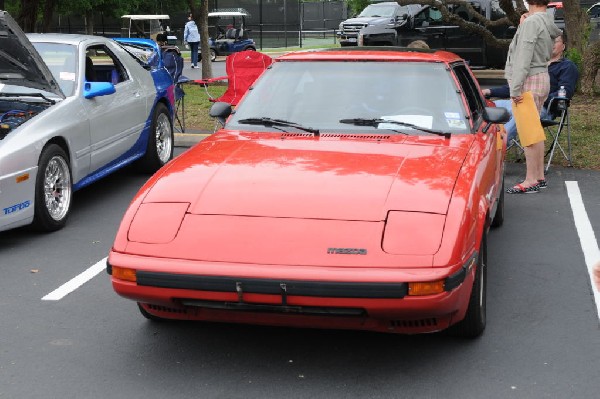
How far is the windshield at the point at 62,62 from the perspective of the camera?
7809mm

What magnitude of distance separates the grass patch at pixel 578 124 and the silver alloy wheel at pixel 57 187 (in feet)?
17.3

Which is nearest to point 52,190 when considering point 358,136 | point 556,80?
point 358,136

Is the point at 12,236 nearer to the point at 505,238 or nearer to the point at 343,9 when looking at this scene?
the point at 505,238

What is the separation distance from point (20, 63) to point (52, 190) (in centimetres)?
118

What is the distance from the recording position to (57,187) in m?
7.23

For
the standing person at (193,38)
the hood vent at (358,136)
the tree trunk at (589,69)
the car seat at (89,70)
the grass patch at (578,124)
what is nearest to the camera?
the hood vent at (358,136)

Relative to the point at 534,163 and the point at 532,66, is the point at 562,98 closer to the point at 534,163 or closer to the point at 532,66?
the point at 532,66

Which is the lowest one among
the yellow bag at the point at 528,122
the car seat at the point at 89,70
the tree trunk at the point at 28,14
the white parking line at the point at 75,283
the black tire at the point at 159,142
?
the white parking line at the point at 75,283

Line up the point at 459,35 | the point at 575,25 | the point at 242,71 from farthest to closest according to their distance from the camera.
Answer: the point at 459,35 → the point at 575,25 → the point at 242,71

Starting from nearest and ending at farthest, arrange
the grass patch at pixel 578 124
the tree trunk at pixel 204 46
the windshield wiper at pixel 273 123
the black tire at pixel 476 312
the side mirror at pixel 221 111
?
the black tire at pixel 476 312, the windshield wiper at pixel 273 123, the side mirror at pixel 221 111, the grass patch at pixel 578 124, the tree trunk at pixel 204 46

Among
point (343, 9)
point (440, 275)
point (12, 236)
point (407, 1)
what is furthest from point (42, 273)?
point (343, 9)

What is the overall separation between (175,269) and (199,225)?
29cm

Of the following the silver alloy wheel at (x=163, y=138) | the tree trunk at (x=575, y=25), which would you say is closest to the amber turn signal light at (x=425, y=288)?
the silver alloy wheel at (x=163, y=138)

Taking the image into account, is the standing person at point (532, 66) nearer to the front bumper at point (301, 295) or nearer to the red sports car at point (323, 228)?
the red sports car at point (323, 228)
